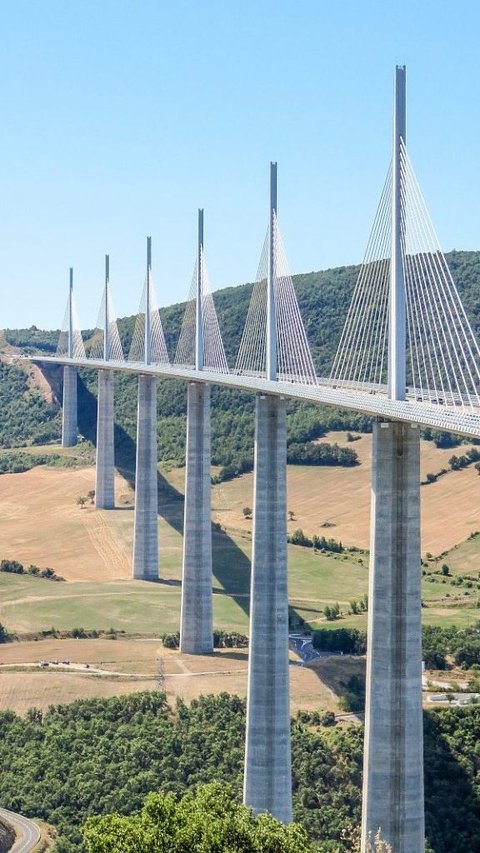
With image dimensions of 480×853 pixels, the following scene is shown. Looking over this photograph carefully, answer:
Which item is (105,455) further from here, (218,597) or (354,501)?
(218,597)

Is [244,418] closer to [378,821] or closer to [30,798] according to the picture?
[30,798]

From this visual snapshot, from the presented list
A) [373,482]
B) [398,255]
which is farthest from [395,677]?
[398,255]

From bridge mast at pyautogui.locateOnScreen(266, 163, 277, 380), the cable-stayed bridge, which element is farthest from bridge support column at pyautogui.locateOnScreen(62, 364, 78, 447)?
bridge mast at pyautogui.locateOnScreen(266, 163, 277, 380)

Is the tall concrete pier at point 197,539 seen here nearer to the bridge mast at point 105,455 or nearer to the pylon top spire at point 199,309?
the pylon top spire at point 199,309

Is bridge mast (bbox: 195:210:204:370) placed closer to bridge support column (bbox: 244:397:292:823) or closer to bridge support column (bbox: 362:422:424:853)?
bridge support column (bbox: 244:397:292:823)

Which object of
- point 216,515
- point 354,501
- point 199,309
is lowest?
point 216,515

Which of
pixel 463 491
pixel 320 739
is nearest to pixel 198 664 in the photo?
pixel 320 739

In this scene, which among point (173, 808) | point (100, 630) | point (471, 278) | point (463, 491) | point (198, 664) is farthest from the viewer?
point (471, 278)
